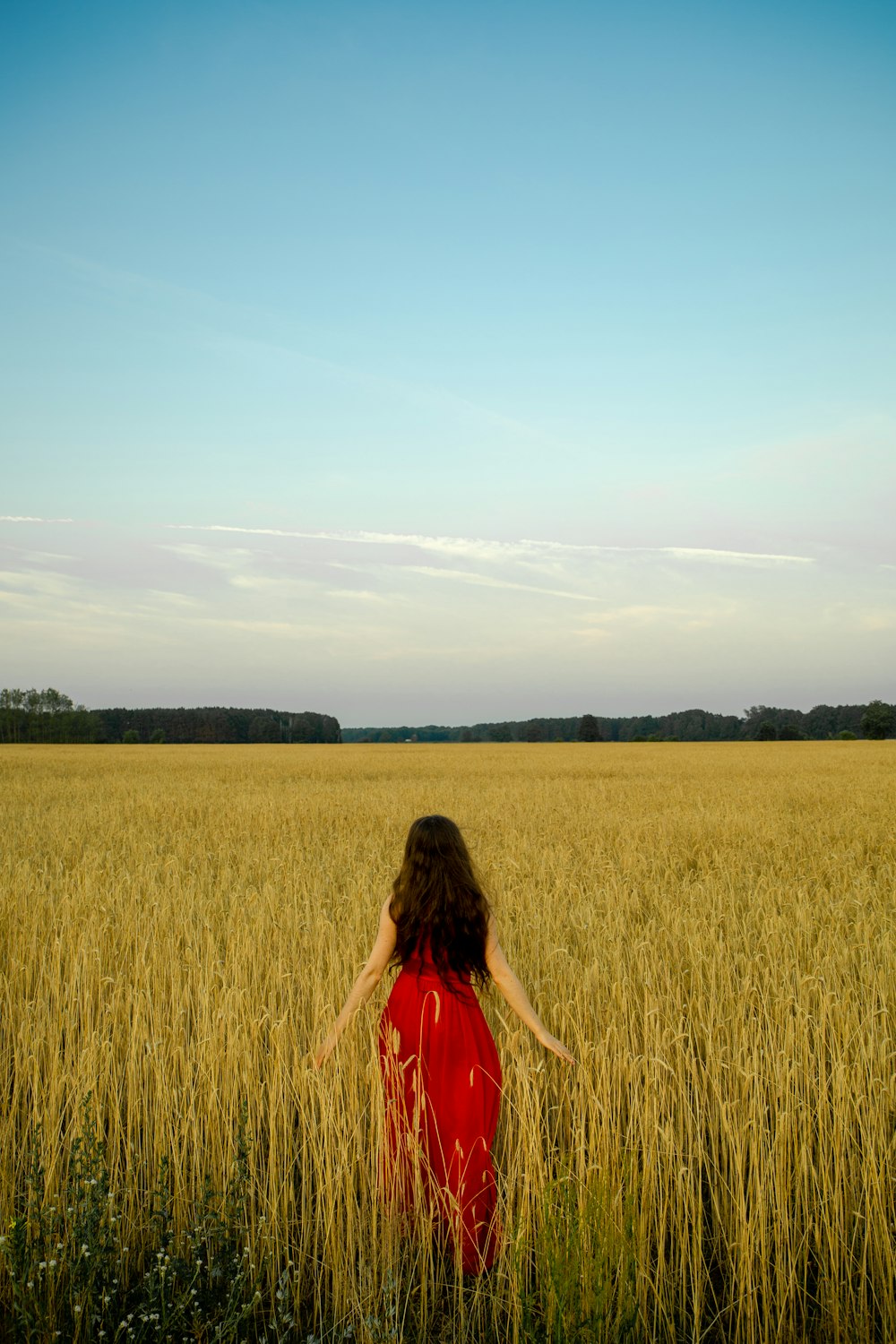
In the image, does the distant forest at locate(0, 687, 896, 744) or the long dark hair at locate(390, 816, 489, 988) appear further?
the distant forest at locate(0, 687, 896, 744)

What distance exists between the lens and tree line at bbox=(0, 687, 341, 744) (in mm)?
97250

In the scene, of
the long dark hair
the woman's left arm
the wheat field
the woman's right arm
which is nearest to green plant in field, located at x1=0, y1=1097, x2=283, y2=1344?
the wheat field

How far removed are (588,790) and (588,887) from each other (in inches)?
486

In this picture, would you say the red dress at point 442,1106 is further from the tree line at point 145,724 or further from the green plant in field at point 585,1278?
the tree line at point 145,724

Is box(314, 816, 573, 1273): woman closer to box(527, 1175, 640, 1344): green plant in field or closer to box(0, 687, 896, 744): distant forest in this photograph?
box(527, 1175, 640, 1344): green plant in field

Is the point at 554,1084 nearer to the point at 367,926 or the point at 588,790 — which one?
the point at 367,926

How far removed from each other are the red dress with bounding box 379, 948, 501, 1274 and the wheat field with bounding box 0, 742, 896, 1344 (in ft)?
0.40

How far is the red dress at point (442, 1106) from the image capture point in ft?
8.87

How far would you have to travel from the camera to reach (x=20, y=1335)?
2.25 metres

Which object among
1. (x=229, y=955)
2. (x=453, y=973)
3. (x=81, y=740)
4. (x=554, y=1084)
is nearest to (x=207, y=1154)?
(x=453, y=973)

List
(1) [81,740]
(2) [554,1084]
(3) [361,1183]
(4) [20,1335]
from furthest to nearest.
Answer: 1. (1) [81,740]
2. (2) [554,1084]
3. (3) [361,1183]
4. (4) [20,1335]

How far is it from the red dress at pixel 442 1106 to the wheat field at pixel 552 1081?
121mm

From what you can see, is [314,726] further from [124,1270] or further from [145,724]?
[124,1270]

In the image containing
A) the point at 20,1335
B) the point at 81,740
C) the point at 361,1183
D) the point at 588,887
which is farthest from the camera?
the point at 81,740
